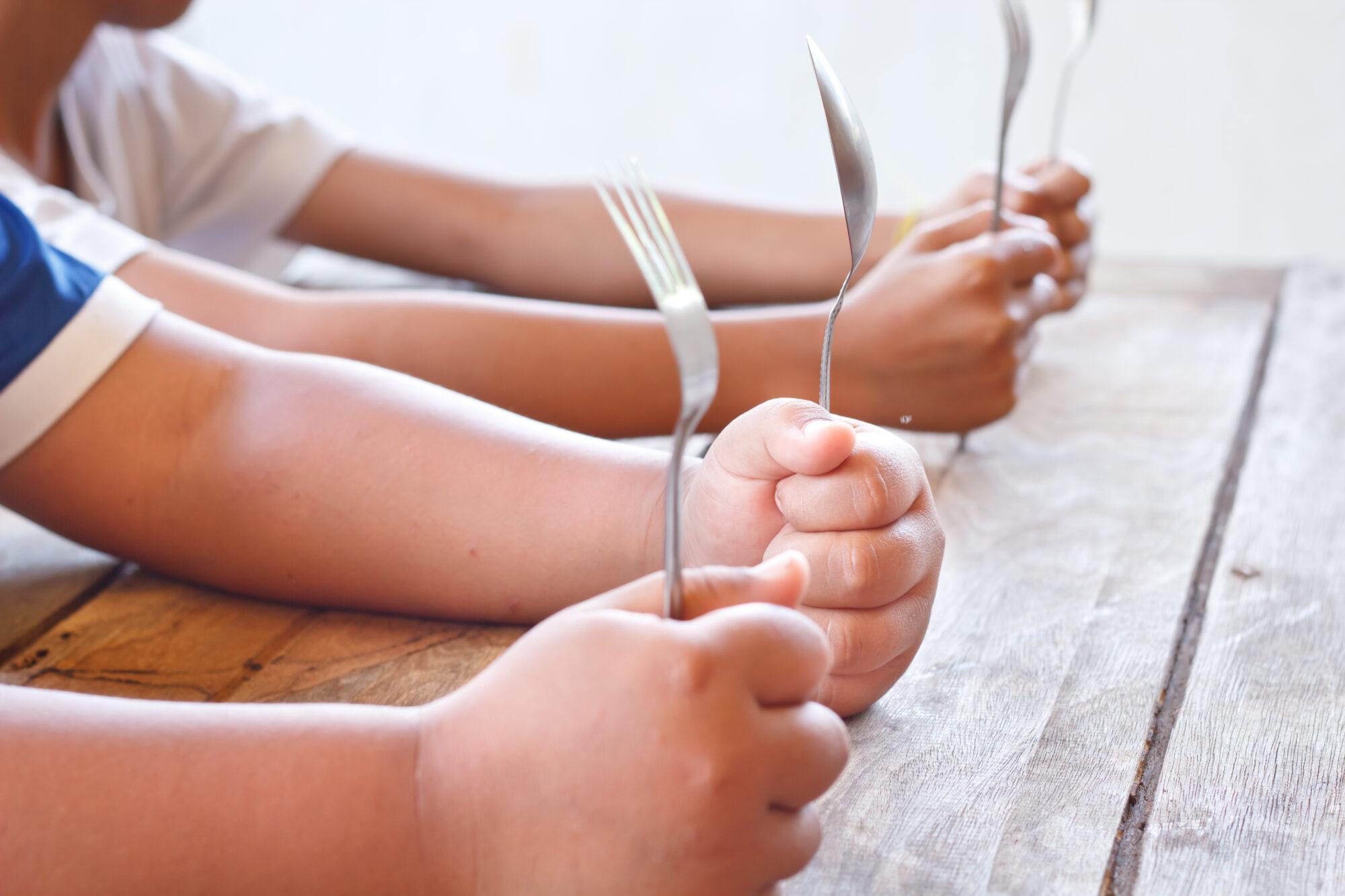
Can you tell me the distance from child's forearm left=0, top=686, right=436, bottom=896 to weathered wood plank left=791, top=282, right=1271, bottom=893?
0.41 ft

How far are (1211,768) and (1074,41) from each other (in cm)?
59

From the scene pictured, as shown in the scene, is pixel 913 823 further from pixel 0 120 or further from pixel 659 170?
pixel 659 170

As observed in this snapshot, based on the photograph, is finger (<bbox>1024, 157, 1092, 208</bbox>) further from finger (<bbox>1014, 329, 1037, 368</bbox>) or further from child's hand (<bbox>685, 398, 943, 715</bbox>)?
child's hand (<bbox>685, 398, 943, 715</bbox>)

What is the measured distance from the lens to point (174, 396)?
1.85 feet

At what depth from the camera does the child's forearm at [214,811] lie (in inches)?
14.0

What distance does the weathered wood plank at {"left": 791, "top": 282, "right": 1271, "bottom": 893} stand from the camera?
1.28 feet

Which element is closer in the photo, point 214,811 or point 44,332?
point 214,811

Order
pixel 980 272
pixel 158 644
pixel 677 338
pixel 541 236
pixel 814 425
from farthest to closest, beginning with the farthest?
pixel 541 236 < pixel 980 272 < pixel 158 644 < pixel 814 425 < pixel 677 338

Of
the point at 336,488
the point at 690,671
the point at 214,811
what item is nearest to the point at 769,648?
the point at 690,671

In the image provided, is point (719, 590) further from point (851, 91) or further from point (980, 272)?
point (851, 91)

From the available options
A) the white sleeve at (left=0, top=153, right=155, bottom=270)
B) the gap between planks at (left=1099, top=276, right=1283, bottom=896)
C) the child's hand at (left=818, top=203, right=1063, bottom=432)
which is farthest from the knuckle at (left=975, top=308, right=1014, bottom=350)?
the white sleeve at (left=0, top=153, right=155, bottom=270)

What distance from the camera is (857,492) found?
1.39 feet

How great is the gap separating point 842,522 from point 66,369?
0.34 metres

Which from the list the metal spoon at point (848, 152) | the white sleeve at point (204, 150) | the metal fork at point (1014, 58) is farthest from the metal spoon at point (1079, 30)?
the white sleeve at point (204, 150)
